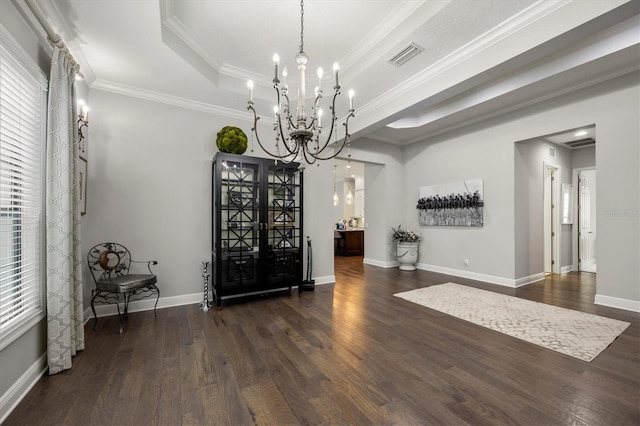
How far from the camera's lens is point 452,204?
5.80 meters

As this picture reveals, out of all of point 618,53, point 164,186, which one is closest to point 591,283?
point 618,53

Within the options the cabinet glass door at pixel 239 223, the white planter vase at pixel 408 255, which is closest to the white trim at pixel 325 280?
the cabinet glass door at pixel 239 223

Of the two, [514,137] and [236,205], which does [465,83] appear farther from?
[236,205]

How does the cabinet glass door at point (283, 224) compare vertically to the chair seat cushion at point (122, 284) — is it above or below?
Answer: above

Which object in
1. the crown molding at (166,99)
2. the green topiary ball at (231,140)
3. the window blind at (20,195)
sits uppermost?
the crown molding at (166,99)

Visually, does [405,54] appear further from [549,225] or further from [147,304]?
[549,225]

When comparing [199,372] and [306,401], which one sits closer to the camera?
[306,401]

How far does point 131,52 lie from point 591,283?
25.9ft

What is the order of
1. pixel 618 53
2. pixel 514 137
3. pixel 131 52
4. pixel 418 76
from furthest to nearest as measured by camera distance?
pixel 514 137, pixel 418 76, pixel 618 53, pixel 131 52

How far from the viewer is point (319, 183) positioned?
5082 millimetres

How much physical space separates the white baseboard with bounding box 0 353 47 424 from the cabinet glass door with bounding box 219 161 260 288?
1864mm

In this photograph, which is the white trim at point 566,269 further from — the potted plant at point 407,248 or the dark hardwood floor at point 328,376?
the potted plant at point 407,248

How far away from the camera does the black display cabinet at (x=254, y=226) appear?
379 centimetres

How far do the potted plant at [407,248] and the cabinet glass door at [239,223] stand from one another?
381 centimetres
